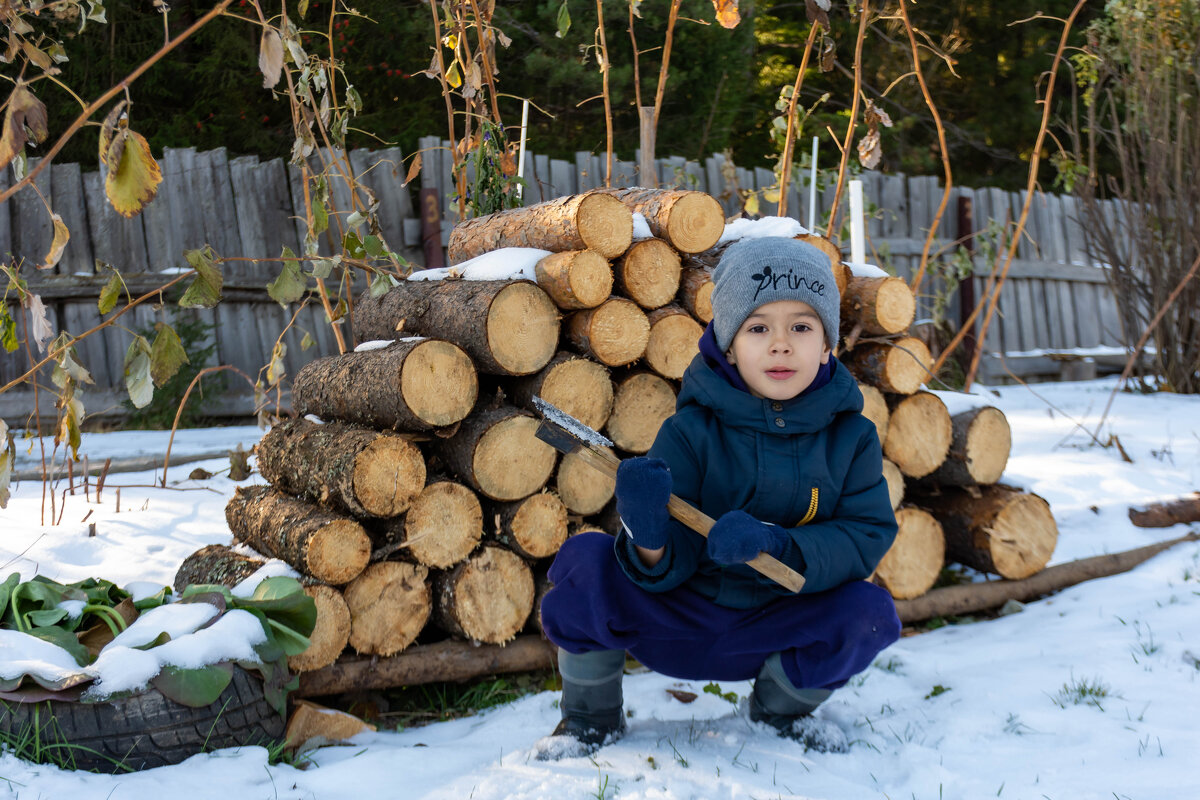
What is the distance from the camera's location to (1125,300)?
6105 millimetres

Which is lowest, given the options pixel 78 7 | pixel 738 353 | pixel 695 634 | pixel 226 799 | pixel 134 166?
pixel 226 799

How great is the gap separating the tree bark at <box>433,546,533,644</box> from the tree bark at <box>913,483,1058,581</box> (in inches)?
59.0

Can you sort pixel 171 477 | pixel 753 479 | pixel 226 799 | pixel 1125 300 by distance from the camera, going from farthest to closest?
pixel 1125 300
pixel 171 477
pixel 753 479
pixel 226 799

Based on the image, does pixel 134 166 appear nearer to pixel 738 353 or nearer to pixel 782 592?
pixel 738 353

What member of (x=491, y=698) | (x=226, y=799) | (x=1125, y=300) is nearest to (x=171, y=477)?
(x=491, y=698)

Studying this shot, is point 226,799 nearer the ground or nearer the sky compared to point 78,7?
nearer the ground

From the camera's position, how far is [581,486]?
2.65 meters

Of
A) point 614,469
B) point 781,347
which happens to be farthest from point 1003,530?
point 614,469

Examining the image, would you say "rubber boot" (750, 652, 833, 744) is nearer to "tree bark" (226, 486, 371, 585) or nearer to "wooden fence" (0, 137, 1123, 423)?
"tree bark" (226, 486, 371, 585)

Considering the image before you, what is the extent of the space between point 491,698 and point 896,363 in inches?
61.4

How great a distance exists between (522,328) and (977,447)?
155 cm

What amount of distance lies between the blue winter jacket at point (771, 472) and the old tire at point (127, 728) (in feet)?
3.02

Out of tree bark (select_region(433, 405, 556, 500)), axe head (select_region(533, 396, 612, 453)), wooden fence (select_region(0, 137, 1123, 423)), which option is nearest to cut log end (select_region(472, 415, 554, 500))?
tree bark (select_region(433, 405, 556, 500))

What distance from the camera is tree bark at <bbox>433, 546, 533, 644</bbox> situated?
2.48 m
